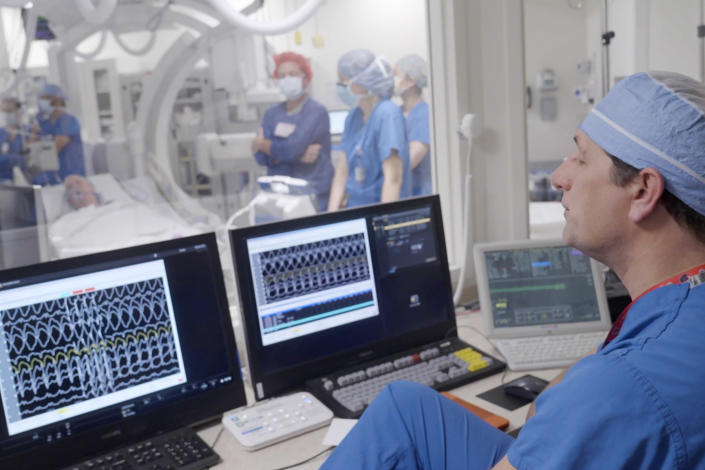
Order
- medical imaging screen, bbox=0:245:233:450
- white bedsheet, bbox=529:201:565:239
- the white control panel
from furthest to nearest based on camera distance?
white bedsheet, bbox=529:201:565:239 → the white control panel → medical imaging screen, bbox=0:245:233:450

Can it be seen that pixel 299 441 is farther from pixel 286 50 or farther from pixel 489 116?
pixel 286 50

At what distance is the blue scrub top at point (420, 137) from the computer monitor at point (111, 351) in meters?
1.20

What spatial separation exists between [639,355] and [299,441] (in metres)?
0.78

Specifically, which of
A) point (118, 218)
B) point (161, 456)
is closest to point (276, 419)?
point (161, 456)

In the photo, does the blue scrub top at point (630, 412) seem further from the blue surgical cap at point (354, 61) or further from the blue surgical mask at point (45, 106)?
the blue surgical mask at point (45, 106)

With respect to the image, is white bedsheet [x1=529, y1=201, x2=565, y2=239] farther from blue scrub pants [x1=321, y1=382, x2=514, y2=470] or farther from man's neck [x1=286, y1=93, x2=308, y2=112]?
blue scrub pants [x1=321, y1=382, x2=514, y2=470]

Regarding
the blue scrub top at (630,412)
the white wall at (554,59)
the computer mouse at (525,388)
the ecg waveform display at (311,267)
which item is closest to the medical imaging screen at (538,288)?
the computer mouse at (525,388)

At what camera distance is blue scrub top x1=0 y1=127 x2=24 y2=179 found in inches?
103

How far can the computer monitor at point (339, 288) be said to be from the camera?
5.18 feet

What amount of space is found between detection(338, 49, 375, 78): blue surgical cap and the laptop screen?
1.17 metres

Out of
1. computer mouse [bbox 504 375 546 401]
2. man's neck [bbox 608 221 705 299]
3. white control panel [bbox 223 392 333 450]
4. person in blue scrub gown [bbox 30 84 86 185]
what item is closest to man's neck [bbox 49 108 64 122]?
person in blue scrub gown [bbox 30 84 86 185]

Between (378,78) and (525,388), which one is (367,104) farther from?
(525,388)

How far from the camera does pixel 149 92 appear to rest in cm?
294

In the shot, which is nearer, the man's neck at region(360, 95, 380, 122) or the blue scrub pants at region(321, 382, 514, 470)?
the blue scrub pants at region(321, 382, 514, 470)
